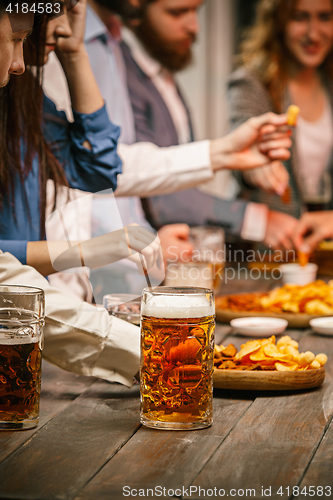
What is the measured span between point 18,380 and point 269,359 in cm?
45

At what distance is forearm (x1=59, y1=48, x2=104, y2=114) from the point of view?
4.63ft

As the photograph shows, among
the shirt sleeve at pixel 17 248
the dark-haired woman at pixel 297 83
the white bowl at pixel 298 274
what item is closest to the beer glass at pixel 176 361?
the shirt sleeve at pixel 17 248

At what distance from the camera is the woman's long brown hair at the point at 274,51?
3.28m

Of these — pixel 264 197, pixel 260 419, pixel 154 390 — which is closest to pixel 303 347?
pixel 260 419

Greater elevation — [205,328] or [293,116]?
[293,116]

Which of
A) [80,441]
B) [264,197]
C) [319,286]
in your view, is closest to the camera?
[80,441]

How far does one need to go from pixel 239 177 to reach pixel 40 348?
7.70 feet

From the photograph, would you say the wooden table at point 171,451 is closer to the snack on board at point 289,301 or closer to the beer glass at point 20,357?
the beer glass at point 20,357

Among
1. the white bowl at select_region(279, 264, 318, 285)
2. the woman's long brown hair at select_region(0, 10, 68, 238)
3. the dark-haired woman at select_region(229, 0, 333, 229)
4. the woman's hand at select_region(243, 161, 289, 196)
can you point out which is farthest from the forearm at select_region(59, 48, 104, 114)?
the dark-haired woman at select_region(229, 0, 333, 229)

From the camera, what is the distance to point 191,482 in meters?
0.66

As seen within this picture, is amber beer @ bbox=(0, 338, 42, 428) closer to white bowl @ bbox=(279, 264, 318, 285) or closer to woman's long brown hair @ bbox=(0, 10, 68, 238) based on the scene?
woman's long brown hair @ bbox=(0, 10, 68, 238)

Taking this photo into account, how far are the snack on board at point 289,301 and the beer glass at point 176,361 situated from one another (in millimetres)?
837

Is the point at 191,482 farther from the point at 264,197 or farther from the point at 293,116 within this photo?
the point at 264,197

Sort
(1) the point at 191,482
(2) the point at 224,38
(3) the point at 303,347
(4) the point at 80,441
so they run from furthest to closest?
(2) the point at 224,38 < (3) the point at 303,347 < (4) the point at 80,441 < (1) the point at 191,482
